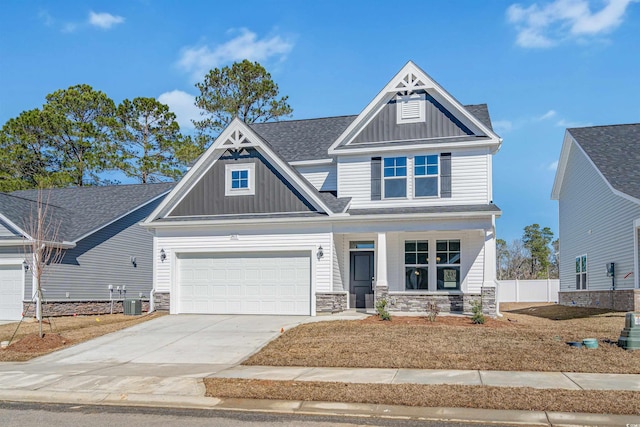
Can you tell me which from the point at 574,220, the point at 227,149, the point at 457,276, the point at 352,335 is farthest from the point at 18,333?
the point at 574,220

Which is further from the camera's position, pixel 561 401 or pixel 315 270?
pixel 315 270

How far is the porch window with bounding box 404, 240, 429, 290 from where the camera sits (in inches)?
845

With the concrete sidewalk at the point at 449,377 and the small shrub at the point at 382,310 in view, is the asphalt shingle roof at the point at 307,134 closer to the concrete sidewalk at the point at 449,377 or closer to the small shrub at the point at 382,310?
the small shrub at the point at 382,310

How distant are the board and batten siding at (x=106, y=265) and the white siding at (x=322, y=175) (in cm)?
977

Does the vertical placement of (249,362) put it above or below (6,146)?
below

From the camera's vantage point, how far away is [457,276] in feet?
69.4

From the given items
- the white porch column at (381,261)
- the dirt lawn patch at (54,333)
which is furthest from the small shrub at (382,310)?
the dirt lawn patch at (54,333)

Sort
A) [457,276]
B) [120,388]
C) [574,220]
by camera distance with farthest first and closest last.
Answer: [574,220], [457,276], [120,388]

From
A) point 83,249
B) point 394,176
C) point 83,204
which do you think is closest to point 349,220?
point 394,176

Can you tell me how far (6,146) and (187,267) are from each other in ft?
84.4

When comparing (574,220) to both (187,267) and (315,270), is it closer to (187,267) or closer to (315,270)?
(315,270)

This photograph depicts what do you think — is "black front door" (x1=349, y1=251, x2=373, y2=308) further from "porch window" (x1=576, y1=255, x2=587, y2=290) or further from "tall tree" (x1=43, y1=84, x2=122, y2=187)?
"tall tree" (x1=43, y1=84, x2=122, y2=187)

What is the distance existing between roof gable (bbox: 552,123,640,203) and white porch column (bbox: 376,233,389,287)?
7731mm

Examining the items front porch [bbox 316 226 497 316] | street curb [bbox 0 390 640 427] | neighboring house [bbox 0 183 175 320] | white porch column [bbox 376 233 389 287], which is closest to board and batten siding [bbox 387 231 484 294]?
front porch [bbox 316 226 497 316]
